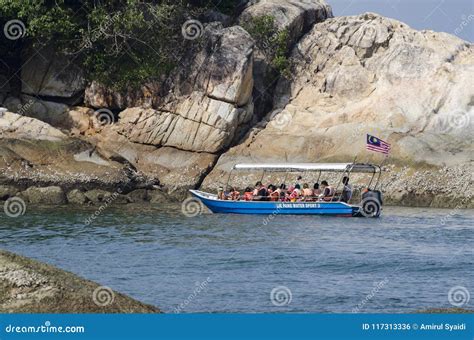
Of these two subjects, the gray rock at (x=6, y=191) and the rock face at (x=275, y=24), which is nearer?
the gray rock at (x=6, y=191)

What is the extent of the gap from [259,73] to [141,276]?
107ft

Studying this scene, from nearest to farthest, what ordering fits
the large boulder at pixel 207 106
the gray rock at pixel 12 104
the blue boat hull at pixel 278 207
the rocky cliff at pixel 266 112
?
1. the blue boat hull at pixel 278 207
2. the rocky cliff at pixel 266 112
3. the large boulder at pixel 207 106
4. the gray rock at pixel 12 104

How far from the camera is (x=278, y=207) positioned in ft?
139

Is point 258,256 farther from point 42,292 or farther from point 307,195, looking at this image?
point 42,292

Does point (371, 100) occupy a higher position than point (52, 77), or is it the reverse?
point (371, 100)

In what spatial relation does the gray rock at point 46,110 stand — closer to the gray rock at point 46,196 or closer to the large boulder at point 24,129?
the large boulder at point 24,129

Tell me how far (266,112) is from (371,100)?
6369mm

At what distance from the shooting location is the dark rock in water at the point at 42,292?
13766mm

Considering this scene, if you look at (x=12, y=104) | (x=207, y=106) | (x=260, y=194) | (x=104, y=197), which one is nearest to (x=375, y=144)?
(x=260, y=194)

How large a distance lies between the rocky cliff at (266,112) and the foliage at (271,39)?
30 centimetres

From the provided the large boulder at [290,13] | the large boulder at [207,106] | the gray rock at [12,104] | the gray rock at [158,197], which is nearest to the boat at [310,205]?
the gray rock at [158,197]

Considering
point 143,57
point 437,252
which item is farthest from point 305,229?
point 143,57

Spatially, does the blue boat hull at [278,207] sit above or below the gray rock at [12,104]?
below

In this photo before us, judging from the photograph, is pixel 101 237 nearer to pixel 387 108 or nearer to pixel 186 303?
pixel 186 303
